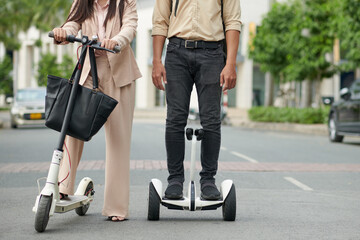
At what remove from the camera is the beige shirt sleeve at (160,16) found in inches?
191

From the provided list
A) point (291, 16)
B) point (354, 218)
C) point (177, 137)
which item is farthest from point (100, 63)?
point (291, 16)

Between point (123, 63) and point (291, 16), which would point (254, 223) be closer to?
point (123, 63)

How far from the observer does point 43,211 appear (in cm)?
419

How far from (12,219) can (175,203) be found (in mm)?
1268

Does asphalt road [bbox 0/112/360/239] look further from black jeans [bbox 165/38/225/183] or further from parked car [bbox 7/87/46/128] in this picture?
parked car [bbox 7/87/46/128]

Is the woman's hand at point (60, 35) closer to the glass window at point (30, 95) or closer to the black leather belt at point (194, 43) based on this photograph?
the black leather belt at point (194, 43)

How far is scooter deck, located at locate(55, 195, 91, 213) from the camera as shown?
441cm

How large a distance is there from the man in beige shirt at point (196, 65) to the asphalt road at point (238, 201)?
16.6 inches

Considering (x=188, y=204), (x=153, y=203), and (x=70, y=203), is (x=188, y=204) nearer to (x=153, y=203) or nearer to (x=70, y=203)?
(x=153, y=203)

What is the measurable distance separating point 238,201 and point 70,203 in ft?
6.67

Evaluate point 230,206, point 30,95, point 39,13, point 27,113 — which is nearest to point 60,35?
point 230,206

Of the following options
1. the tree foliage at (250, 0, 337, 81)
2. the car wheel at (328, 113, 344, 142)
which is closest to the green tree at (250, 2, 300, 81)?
the tree foliage at (250, 0, 337, 81)

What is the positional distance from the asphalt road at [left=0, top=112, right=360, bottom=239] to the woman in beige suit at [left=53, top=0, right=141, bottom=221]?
0.81ft

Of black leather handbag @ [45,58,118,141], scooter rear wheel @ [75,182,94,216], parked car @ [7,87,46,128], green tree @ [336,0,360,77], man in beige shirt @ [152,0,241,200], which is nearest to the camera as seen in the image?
black leather handbag @ [45,58,118,141]
